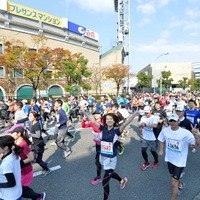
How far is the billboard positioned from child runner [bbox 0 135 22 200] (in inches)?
1486

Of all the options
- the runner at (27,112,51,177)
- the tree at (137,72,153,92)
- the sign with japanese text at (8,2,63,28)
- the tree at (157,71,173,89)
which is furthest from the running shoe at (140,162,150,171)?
the tree at (157,71,173,89)

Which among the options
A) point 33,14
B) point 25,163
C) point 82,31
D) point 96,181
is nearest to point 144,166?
point 96,181

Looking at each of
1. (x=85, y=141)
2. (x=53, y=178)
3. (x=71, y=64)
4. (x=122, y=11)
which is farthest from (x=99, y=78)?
(x=53, y=178)

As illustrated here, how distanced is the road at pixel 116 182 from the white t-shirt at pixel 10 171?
1383 mm

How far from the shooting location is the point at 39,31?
30.9 meters

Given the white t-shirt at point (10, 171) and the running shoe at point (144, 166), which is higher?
the white t-shirt at point (10, 171)

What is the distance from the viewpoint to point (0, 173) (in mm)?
2248

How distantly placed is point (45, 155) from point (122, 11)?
57340mm

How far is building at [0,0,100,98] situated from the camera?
2611 cm

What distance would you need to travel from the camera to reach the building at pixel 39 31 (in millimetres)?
26111

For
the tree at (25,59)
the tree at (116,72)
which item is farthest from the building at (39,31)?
the tree at (116,72)

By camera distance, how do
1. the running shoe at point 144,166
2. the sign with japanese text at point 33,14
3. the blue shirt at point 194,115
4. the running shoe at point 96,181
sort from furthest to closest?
the sign with japanese text at point 33,14
the blue shirt at point 194,115
the running shoe at point 144,166
the running shoe at point 96,181

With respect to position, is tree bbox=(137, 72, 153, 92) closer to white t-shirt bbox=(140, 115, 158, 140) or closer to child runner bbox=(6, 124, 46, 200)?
white t-shirt bbox=(140, 115, 158, 140)

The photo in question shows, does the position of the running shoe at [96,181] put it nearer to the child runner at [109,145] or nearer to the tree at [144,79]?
the child runner at [109,145]
